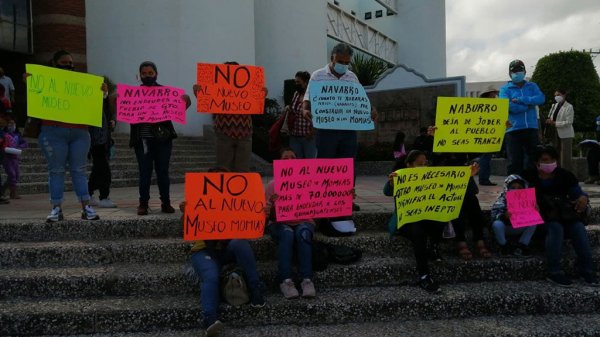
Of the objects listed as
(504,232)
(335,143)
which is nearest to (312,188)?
(335,143)

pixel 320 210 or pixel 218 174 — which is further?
pixel 320 210

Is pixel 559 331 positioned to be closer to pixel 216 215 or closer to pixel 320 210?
pixel 320 210

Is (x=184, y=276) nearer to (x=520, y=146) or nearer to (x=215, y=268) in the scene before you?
(x=215, y=268)

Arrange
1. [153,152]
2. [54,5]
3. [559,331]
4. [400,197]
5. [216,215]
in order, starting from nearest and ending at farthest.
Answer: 1. [559,331]
2. [216,215]
3. [400,197]
4. [153,152]
5. [54,5]

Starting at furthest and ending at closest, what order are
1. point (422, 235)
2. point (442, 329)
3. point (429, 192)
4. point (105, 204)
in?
point (105, 204) < point (429, 192) < point (422, 235) < point (442, 329)

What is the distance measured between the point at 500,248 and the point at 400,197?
114cm

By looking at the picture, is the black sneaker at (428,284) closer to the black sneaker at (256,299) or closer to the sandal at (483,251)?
the sandal at (483,251)

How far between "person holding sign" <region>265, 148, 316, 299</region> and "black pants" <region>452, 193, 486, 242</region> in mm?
1320

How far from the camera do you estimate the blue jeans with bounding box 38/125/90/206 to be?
13.2 ft

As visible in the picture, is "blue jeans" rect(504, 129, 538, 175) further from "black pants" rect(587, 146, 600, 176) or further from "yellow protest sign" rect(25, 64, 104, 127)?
"yellow protest sign" rect(25, 64, 104, 127)

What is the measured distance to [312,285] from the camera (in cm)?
333

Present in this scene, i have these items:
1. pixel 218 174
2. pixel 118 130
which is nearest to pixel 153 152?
pixel 218 174

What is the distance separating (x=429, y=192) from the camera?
3686 millimetres

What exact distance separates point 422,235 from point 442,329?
76cm
